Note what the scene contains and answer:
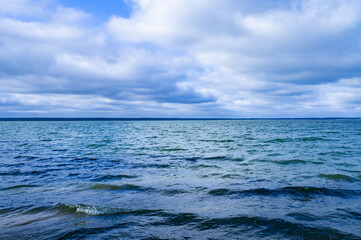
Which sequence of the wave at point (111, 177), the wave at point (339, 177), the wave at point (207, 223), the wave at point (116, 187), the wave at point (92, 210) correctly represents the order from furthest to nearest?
the wave at point (111, 177), the wave at point (339, 177), the wave at point (116, 187), the wave at point (92, 210), the wave at point (207, 223)

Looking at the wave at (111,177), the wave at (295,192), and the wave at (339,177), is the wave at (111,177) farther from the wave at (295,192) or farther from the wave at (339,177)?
the wave at (339,177)

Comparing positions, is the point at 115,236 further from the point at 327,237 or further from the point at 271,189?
the point at 271,189

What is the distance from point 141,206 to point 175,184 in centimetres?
343

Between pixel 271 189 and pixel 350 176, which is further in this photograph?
pixel 350 176

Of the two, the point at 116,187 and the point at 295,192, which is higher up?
the point at 295,192

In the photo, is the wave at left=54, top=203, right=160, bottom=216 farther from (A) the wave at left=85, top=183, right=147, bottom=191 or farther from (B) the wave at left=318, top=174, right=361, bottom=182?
(B) the wave at left=318, top=174, right=361, bottom=182

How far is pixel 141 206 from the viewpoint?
9000mm

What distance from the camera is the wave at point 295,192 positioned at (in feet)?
33.5

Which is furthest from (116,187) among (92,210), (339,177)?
(339,177)

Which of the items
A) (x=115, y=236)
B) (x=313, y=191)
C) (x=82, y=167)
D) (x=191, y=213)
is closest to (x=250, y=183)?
(x=313, y=191)

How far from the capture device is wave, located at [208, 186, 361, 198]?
33.5 ft

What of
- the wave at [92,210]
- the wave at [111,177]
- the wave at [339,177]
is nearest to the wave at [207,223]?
the wave at [92,210]

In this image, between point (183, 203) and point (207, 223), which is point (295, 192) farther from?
point (207, 223)

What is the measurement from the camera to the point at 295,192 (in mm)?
10500
